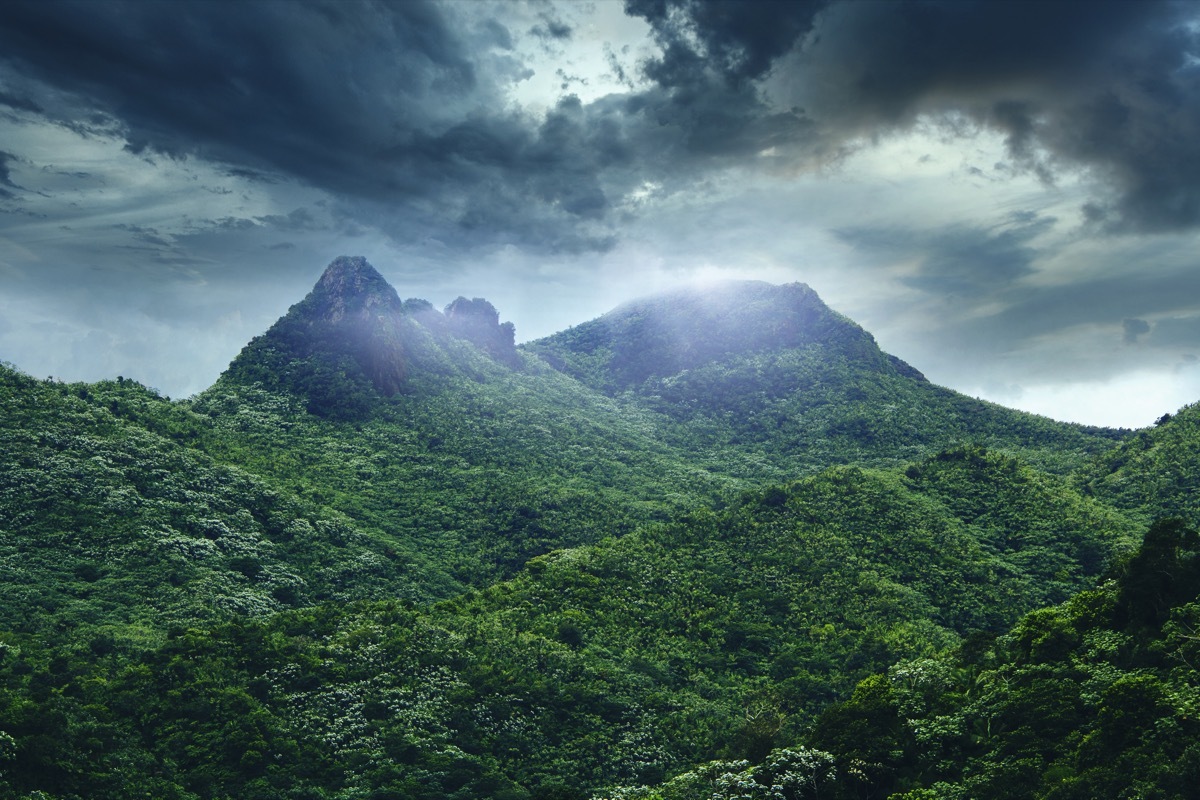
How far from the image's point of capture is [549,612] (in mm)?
92125

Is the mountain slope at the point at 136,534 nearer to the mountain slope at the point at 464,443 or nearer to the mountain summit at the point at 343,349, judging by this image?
the mountain slope at the point at 464,443

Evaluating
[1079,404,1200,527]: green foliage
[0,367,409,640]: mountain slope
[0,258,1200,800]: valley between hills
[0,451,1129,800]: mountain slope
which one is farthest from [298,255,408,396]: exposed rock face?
[1079,404,1200,527]: green foliage

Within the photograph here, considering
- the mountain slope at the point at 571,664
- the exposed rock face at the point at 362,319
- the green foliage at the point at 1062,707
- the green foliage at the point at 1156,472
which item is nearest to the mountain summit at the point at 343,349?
the exposed rock face at the point at 362,319

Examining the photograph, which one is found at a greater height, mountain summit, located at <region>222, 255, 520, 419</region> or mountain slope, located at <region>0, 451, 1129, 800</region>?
mountain summit, located at <region>222, 255, 520, 419</region>

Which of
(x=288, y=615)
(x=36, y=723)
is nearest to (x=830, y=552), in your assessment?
(x=288, y=615)

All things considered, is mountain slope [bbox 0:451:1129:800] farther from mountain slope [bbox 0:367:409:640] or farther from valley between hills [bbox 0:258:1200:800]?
mountain slope [bbox 0:367:409:640]

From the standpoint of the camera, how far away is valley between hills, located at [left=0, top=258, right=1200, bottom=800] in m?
50.5

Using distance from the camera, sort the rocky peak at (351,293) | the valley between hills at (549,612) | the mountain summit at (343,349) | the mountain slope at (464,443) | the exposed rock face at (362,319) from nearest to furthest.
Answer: the valley between hills at (549,612) < the mountain slope at (464,443) < the mountain summit at (343,349) < the exposed rock face at (362,319) < the rocky peak at (351,293)

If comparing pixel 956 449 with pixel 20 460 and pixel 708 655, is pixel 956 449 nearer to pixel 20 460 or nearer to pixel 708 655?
pixel 708 655

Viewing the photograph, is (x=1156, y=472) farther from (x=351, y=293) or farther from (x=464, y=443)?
(x=351, y=293)

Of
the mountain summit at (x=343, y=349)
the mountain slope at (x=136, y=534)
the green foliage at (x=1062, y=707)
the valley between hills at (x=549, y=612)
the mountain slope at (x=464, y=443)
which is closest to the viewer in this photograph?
the green foliage at (x=1062, y=707)

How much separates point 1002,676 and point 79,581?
88.0 m

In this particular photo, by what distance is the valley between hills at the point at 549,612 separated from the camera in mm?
50469

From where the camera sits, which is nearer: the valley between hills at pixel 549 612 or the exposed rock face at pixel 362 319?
the valley between hills at pixel 549 612
